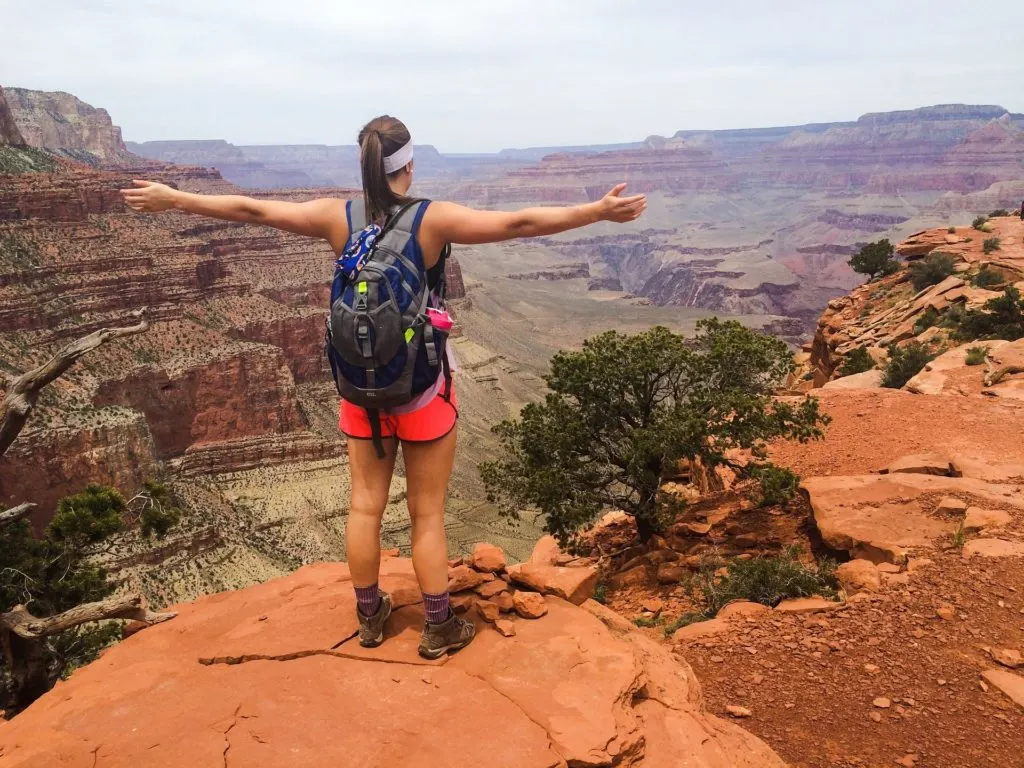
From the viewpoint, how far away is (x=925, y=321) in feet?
74.5

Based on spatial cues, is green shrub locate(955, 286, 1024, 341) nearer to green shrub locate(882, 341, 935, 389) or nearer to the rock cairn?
green shrub locate(882, 341, 935, 389)

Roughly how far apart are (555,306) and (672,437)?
138110mm

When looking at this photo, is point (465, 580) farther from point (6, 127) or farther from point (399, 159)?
point (6, 127)

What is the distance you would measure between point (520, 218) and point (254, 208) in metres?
1.90

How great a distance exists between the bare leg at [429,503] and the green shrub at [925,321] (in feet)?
71.1

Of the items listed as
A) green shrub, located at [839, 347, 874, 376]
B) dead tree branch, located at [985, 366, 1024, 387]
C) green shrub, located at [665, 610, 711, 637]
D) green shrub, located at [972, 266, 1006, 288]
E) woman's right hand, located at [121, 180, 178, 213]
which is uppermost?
woman's right hand, located at [121, 180, 178, 213]

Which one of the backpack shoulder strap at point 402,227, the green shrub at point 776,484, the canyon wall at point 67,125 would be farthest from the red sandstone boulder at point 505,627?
the canyon wall at point 67,125

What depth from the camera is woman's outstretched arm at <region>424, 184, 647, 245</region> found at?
14.2 feet

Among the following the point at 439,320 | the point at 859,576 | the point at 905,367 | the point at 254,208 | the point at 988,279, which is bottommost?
the point at 905,367

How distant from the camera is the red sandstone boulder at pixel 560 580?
600 cm

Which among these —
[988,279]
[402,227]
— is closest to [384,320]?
[402,227]

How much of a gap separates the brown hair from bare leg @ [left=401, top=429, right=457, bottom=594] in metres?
1.51

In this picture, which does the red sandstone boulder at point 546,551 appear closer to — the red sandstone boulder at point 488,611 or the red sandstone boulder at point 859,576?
the red sandstone boulder at point 859,576

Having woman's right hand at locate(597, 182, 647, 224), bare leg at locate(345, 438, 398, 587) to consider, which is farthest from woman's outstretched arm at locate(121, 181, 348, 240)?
woman's right hand at locate(597, 182, 647, 224)
